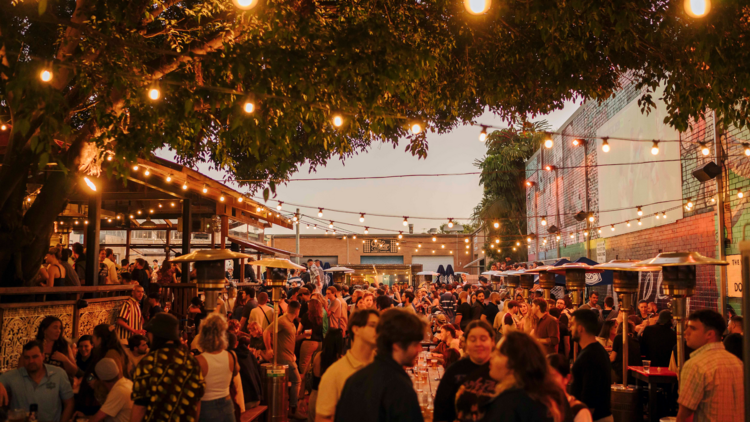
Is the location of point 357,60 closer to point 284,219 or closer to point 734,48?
point 734,48

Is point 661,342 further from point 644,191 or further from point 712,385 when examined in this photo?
point 644,191

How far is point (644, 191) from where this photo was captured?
17.3m

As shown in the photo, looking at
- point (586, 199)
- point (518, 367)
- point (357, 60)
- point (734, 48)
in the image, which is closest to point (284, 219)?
point (586, 199)

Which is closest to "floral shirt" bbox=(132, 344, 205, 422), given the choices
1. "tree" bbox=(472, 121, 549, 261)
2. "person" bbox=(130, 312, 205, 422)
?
"person" bbox=(130, 312, 205, 422)

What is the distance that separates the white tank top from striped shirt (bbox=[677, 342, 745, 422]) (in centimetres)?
370

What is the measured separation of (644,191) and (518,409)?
16.0 m

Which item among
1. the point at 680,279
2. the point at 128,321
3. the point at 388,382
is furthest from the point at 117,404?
the point at 680,279

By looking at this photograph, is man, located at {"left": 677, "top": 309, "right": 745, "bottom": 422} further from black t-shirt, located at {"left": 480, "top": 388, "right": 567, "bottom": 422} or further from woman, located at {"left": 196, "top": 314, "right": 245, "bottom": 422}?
woman, located at {"left": 196, "top": 314, "right": 245, "bottom": 422}

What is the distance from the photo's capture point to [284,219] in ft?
76.7

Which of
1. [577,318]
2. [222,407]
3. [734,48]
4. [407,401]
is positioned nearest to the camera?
[407,401]

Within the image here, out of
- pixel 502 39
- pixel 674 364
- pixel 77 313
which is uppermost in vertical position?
pixel 502 39

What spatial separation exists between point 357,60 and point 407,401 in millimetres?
5366

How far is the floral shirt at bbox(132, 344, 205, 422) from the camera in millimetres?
4348

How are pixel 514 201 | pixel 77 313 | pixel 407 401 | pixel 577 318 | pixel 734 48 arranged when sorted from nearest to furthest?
pixel 407 401 < pixel 577 318 < pixel 734 48 < pixel 77 313 < pixel 514 201
